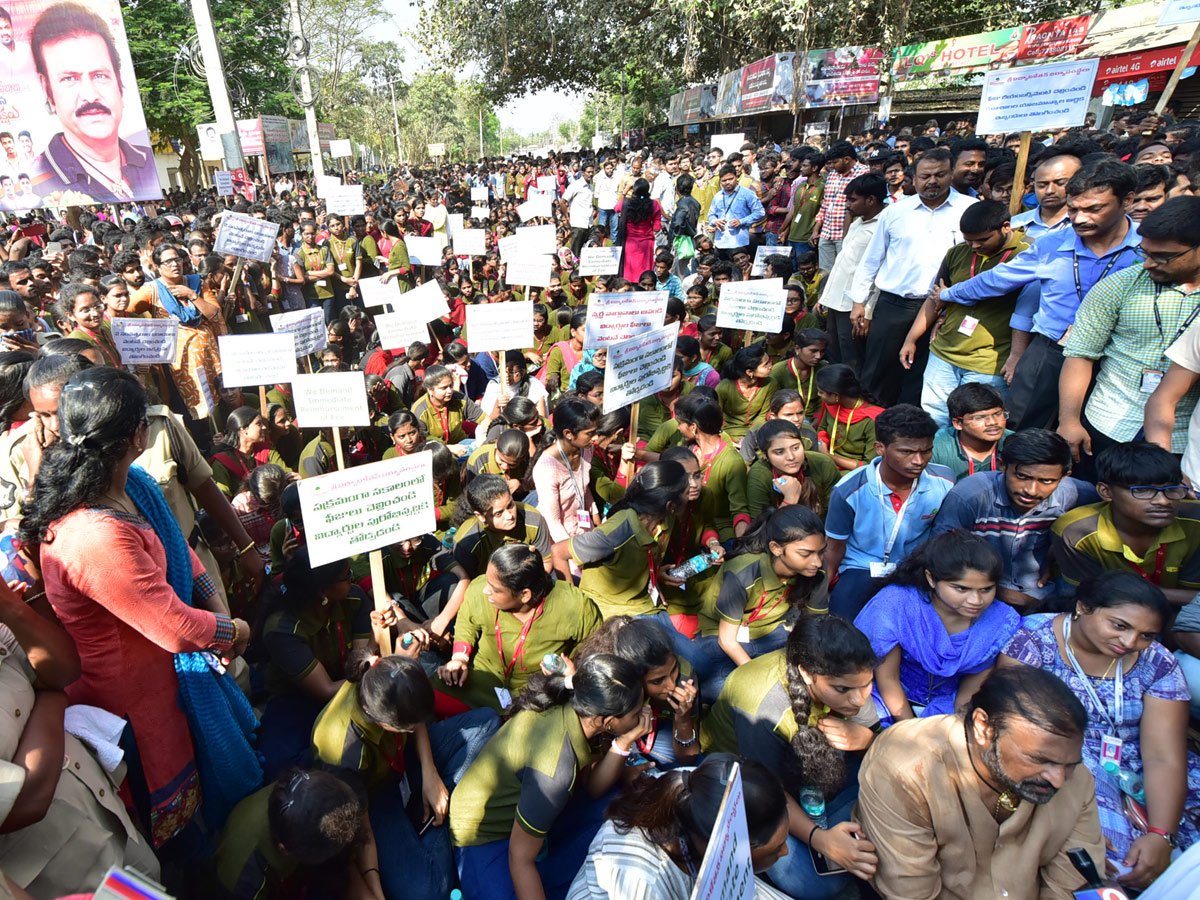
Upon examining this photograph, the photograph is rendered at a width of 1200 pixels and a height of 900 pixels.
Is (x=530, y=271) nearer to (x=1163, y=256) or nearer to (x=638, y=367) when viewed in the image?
(x=638, y=367)

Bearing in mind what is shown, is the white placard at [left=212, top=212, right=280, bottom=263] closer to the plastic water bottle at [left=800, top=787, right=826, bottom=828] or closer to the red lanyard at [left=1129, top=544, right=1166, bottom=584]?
the plastic water bottle at [left=800, top=787, right=826, bottom=828]

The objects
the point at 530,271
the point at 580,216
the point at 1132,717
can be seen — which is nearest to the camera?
the point at 1132,717

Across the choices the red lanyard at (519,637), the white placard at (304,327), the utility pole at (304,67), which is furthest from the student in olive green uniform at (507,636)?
the utility pole at (304,67)

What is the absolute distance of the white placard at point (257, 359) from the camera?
4.75 meters

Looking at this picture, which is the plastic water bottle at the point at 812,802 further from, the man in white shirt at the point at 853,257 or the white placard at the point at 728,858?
the man in white shirt at the point at 853,257

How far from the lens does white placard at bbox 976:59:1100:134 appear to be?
521cm

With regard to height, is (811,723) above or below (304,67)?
below

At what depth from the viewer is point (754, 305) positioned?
5.39m

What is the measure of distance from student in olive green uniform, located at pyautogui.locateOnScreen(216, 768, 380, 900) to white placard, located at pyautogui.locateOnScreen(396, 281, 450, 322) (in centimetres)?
449

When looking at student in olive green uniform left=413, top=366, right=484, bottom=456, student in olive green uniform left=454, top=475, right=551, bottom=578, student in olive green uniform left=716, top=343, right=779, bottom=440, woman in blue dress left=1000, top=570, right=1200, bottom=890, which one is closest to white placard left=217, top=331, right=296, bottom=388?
student in olive green uniform left=413, top=366, right=484, bottom=456

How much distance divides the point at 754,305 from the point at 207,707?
14.8 feet

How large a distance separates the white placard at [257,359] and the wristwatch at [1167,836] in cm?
512

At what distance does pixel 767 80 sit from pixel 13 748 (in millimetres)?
25907

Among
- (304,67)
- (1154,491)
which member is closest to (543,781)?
(1154,491)
